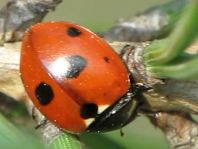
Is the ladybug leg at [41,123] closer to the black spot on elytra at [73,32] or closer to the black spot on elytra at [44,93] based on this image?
the black spot on elytra at [44,93]

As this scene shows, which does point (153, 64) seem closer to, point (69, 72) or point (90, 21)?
point (69, 72)

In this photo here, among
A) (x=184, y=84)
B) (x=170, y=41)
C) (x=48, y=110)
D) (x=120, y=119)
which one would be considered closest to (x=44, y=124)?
(x=48, y=110)

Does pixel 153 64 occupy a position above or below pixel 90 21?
above

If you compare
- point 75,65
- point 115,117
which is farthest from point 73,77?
point 115,117

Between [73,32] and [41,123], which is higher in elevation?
[73,32]

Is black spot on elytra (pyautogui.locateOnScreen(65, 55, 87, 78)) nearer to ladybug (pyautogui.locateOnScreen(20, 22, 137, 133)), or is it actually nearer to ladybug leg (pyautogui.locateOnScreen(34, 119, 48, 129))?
ladybug (pyautogui.locateOnScreen(20, 22, 137, 133))

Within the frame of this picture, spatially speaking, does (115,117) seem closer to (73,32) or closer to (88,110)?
(88,110)

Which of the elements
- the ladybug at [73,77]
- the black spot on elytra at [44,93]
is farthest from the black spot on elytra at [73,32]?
the black spot on elytra at [44,93]
